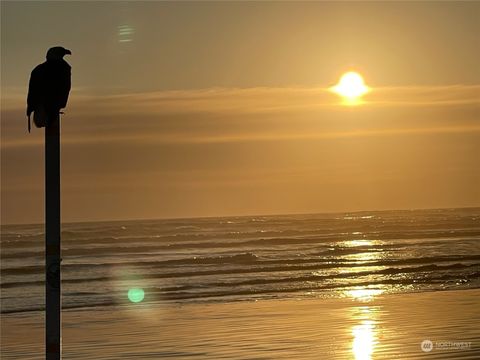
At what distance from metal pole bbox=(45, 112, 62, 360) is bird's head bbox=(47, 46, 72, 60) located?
46cm

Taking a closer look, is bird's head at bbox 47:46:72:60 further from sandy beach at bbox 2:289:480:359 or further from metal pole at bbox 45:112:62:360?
sandy beach at bbox 2:289:480:359

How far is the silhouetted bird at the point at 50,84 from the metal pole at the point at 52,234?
5.9 inches

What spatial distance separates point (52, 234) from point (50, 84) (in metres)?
0.98

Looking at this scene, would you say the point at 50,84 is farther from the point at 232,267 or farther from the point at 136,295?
the point at 232,267

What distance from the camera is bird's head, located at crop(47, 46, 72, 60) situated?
208 inches

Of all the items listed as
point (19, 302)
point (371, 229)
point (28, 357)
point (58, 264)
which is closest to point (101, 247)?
point (19, 302)

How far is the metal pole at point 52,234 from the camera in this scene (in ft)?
16.0

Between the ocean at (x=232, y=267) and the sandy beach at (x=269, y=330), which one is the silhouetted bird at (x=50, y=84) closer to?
the sandy beach at (x=269, y=330)

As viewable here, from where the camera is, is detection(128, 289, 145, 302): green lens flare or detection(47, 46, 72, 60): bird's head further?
detection(128, 289, 145, 302): green lens flare

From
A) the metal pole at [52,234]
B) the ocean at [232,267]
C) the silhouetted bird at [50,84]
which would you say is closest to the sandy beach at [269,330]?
the ocean at [232,267]

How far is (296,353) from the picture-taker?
10.7m

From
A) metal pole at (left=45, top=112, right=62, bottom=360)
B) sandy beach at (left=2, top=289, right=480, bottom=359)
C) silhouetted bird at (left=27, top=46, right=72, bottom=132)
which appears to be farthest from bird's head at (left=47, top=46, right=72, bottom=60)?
sandy beach at (left=2, top=289, right=480, bottom=359)

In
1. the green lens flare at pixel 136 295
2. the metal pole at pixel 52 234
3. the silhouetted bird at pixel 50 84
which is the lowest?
the metal pole at pixel 52 234

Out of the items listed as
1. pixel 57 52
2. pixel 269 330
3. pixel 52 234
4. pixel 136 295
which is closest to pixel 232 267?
pixel 136 295
